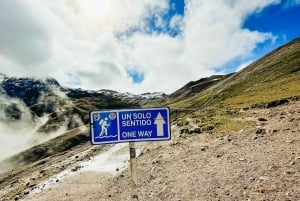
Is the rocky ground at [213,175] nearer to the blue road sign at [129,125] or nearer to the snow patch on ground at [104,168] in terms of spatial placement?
the snow patch on ground at [104,168]

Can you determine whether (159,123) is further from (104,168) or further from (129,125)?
(104,168)

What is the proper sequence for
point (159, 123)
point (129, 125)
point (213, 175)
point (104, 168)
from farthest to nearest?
point (104, 168) → point (213, 175) → point (159, 123) → point (129, 125)

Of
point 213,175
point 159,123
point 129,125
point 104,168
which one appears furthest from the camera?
point 104,168

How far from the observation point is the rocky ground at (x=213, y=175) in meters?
16.0

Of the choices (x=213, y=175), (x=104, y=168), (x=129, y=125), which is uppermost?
(x=129, y=125)

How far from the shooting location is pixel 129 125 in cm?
825

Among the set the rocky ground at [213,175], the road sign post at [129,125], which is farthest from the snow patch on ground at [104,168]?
the road sign post at [129,125]

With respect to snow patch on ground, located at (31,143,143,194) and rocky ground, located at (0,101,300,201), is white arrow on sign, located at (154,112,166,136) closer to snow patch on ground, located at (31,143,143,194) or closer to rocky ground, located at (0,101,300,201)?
rocky ground, located at (0,101,300,201)

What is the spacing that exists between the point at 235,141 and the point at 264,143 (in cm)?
381

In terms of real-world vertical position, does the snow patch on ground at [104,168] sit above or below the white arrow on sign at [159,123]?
below

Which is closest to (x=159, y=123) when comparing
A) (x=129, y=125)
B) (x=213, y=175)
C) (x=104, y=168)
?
(x=129, y=125)

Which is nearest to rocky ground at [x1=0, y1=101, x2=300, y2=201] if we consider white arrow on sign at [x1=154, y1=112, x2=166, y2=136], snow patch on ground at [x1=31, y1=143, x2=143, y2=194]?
snow patch on ground at [x1=31, y1=143, x2=143, y2=194]

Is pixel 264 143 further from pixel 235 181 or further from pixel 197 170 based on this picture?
pixel 235 181

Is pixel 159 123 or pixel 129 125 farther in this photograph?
pixel 159 123
